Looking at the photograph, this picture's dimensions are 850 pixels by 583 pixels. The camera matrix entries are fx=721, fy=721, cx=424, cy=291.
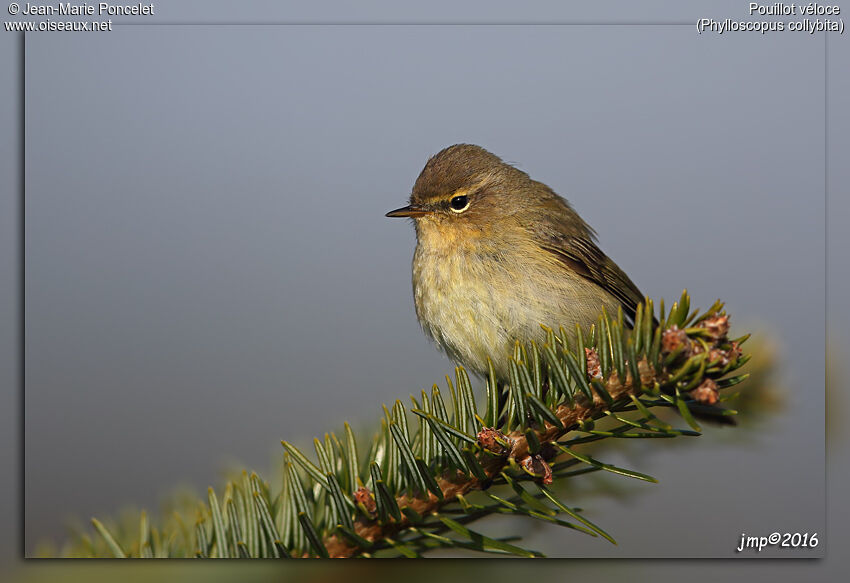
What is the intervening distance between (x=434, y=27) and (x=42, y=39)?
5.02 ft

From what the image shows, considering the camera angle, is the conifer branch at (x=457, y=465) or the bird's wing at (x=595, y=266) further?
the bird's wing at (x=595, y=266)

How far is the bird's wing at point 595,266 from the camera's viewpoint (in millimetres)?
2725

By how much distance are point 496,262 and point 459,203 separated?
44cm

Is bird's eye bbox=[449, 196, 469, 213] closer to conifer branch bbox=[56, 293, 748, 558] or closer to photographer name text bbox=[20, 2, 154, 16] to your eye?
conifer branch bbox=[56, 293, 748, 558]

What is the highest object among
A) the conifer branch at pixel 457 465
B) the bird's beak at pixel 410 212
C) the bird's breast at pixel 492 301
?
the bird's beak at pixel 410 212

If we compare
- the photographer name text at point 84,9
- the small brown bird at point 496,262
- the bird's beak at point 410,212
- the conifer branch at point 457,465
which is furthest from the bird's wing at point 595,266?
the photographer name text at point 84,9

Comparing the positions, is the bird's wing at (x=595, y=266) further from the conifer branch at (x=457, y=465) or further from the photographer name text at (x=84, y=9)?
the photographer name text at (x=84, y=9)

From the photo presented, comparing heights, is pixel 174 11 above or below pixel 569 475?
above

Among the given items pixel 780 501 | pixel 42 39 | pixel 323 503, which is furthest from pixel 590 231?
pixel 42 39

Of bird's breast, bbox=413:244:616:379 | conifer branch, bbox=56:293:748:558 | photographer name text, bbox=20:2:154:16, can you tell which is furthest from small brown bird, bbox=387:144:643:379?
photographer name text, bbox=20:2:154:16

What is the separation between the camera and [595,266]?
278 cm

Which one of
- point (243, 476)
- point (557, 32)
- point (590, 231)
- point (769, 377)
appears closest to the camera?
point (243, 476)

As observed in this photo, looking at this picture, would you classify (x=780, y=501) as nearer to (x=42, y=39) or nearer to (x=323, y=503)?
(x=323, y=503)

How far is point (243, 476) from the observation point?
1816mm
